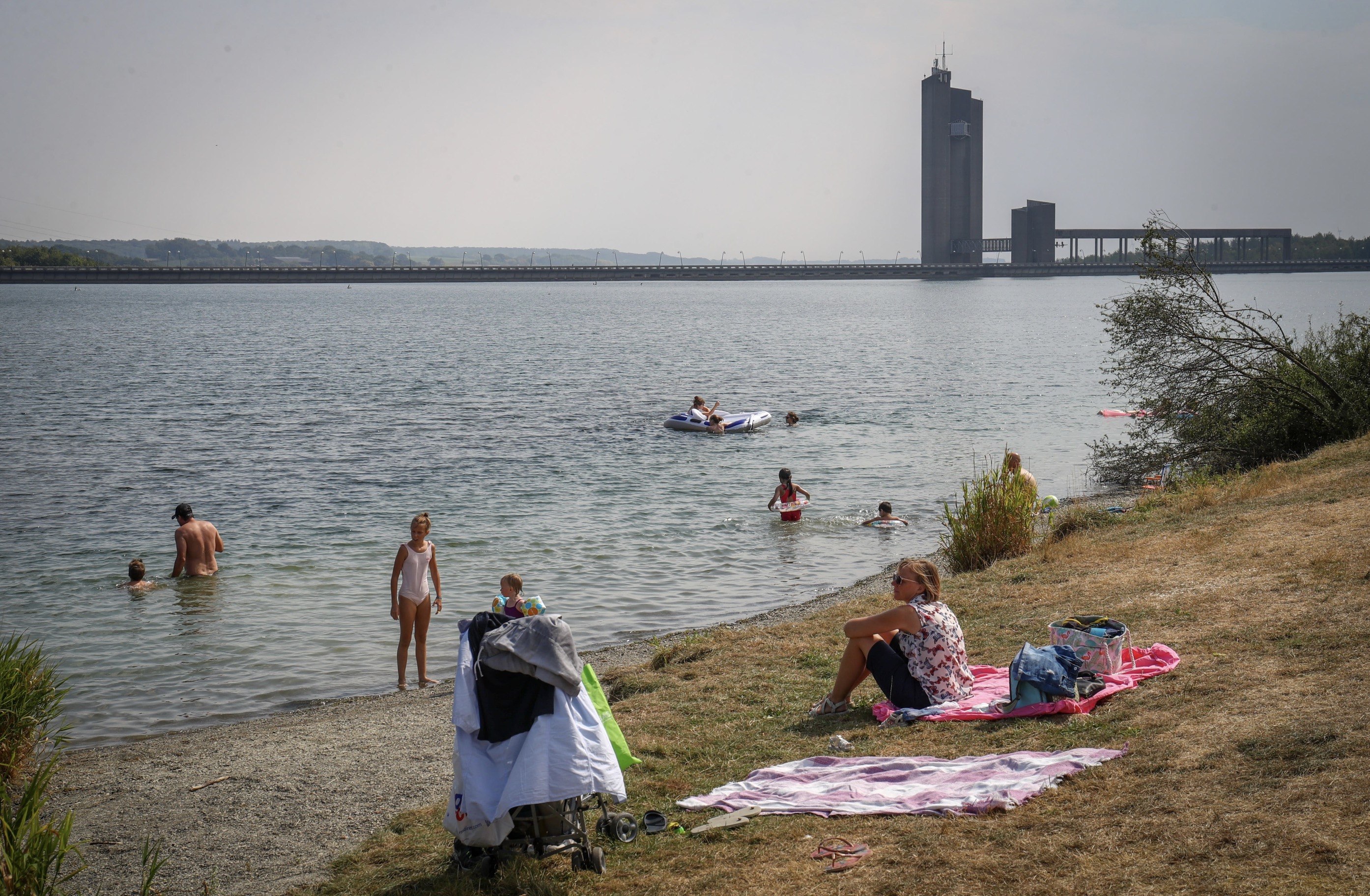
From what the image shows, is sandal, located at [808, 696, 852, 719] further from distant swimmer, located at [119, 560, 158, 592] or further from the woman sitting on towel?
distant swimmer, located at [119, 560, 158, 592]

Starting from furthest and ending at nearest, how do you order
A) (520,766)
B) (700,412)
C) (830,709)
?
(700,412) < (830,709) < (520,766)

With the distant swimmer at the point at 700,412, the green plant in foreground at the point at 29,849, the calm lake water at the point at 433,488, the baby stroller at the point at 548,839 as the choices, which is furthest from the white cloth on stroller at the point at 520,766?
the distant swimmer at the point at 700,412

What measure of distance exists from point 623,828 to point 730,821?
66 centimetres

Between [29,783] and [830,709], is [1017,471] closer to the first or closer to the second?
[830,709]

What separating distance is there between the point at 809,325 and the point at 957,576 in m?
107

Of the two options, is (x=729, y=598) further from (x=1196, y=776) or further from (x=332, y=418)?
(x=332, y=418)

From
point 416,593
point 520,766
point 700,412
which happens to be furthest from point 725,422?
point 520,766

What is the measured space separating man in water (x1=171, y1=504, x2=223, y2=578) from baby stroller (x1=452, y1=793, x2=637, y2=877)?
13533mm

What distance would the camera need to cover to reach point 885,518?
21297 millimetres

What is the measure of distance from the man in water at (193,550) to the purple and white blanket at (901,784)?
13.7m

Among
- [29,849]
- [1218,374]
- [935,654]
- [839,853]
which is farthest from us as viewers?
[1218,374]

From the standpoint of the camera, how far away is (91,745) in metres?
11.0

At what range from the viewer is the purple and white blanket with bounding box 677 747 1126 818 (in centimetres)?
616

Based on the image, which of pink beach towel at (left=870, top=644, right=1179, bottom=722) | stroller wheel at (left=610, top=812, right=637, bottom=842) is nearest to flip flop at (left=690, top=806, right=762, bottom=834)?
stroller wheel at (left=610, top=812, right=637, bottom=842)
